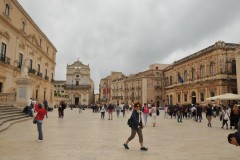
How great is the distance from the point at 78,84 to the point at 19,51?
152 feet

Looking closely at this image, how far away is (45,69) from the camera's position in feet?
126

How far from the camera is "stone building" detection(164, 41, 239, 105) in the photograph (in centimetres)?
3347

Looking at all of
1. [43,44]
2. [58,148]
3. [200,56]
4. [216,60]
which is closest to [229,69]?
[216,60]

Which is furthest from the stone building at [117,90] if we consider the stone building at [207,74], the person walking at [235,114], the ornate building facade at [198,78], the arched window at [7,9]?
the person walking at [235,114]

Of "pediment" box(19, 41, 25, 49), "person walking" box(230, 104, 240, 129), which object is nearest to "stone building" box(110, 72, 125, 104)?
"pediment" box(19, 41, 25, 49)

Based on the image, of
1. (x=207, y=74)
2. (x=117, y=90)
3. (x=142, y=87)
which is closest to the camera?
(x=207, y=74)

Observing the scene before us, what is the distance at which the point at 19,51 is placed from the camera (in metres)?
26.8

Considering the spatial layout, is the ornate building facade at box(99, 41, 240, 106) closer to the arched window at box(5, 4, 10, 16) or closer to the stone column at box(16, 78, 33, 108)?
the stone column at box(16, 78, 33, 108)

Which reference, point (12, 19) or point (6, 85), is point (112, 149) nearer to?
point (6, 85)

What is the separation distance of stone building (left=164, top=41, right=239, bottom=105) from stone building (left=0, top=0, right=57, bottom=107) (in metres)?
23.6

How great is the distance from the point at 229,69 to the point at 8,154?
34.8 metres

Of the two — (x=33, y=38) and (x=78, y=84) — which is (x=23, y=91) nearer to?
(x=33, y=38)

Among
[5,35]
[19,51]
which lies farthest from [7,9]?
[19,51]

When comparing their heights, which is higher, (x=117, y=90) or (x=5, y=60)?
(x=5, y=60)
